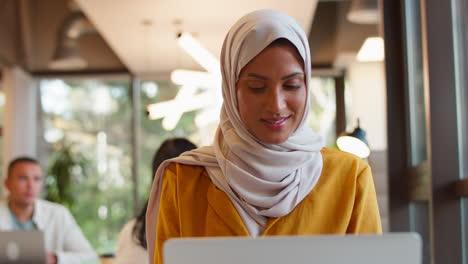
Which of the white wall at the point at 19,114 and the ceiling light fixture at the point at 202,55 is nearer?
Answer: the ceiling light fixture at the point at 202,55

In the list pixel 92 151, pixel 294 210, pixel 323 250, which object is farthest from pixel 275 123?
pixel 92 151

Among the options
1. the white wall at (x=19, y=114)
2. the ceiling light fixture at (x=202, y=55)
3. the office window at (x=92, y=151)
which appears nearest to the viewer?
the ceiling light fixture at (x=202, y=55)

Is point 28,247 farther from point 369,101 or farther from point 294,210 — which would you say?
point 369,101

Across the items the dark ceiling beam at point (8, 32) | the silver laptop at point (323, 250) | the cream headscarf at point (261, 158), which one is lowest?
the silver laptop at point (323, 250)

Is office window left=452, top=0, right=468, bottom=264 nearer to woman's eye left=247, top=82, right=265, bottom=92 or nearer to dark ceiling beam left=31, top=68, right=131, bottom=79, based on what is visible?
woman's eye left=247, top=82, right=265, bottom=92

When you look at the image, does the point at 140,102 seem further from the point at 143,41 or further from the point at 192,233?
the point at 192,233

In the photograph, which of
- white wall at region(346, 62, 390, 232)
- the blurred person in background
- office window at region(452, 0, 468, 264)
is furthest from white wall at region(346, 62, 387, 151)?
the blurred person in background

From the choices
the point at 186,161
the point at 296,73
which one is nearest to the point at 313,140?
the point at 296,73

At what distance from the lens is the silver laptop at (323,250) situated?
1071 mm

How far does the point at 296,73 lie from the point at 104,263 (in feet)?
10.3

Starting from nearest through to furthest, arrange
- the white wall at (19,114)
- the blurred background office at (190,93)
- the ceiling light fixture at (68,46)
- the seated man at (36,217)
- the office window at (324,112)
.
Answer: the blurred background office at (190,93) < the seated man at (36,217) < the ceiling light fixture at (68,46) < the office window at (324,112) < the white wall at (19,114)

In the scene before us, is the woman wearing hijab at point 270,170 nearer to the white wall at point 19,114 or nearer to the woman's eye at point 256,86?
the woman's eye at point 256,86

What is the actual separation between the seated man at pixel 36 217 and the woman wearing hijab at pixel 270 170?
3.25 meters

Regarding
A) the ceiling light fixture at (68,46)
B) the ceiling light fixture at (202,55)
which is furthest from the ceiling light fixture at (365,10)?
the ceiling light fixture at (68,46)
